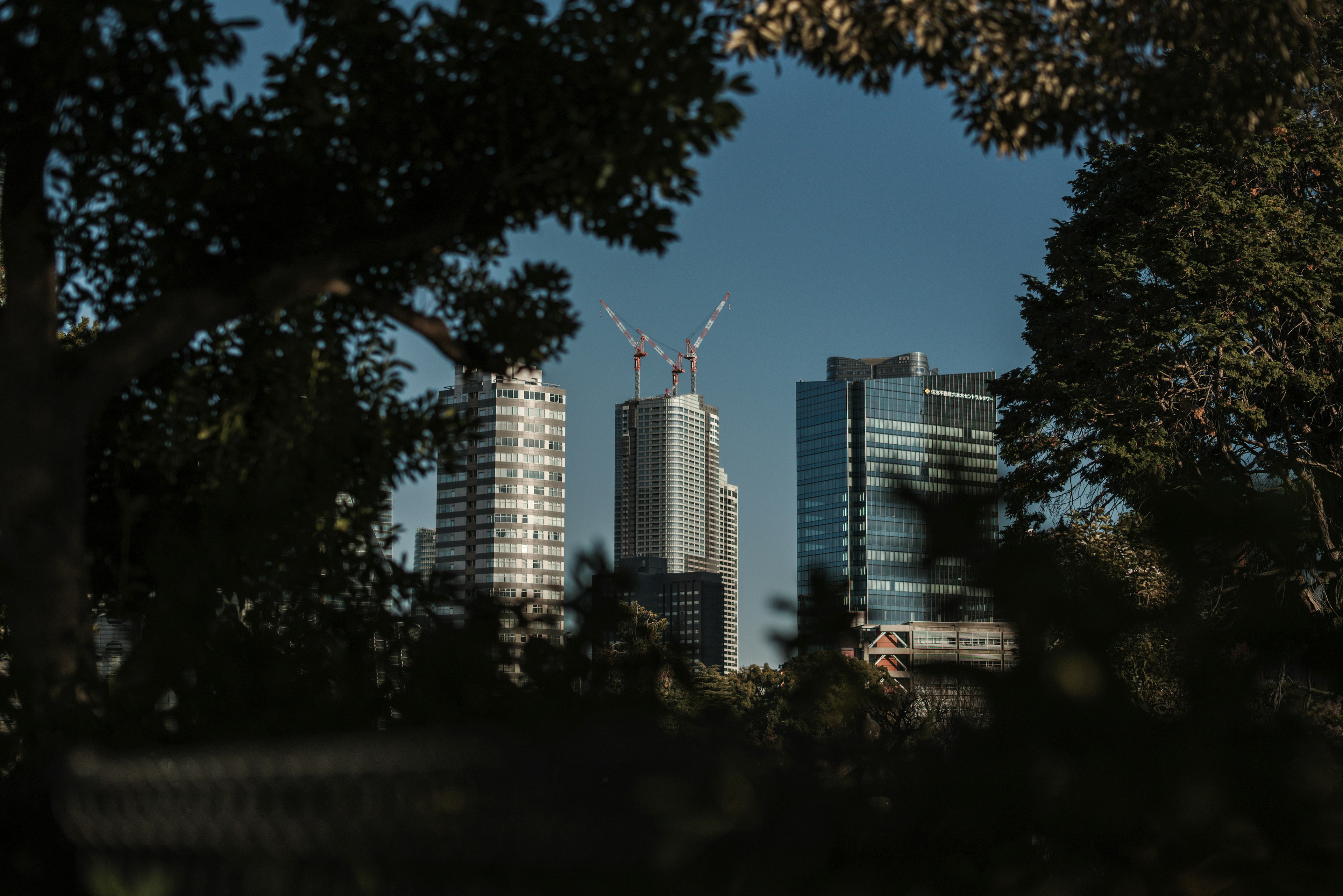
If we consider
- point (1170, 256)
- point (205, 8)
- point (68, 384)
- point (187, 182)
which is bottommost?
point (68, 384)

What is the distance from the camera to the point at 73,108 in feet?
14.5

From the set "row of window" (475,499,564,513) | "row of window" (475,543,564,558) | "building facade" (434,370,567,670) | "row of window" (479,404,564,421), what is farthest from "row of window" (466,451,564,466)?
"row of window" (475,543,564,558)

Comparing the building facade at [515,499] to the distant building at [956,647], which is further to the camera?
the building facade at [515,499]

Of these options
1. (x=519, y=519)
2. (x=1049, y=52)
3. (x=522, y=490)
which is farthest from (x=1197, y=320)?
(x=519, y=519)

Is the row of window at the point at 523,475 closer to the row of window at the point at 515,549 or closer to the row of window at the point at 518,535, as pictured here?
the row of window at the point at 518,535

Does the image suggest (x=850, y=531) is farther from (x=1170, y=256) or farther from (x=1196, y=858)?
(x=1196, y=858)

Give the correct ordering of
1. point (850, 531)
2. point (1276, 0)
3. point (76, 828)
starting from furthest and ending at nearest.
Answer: point (850, 531), point (1276, 0), point (76, 828)

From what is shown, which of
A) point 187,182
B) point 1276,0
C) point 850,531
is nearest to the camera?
point 187,182

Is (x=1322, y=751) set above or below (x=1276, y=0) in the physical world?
below

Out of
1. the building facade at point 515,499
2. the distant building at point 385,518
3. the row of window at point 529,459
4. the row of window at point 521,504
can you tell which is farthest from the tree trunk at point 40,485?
the row of window at point 521,504

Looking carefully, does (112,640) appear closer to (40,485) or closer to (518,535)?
(40,485)

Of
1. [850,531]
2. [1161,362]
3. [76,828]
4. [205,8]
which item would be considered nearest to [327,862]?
[76,828]

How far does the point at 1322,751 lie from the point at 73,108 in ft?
15.0

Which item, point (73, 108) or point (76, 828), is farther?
point (73, 108)
